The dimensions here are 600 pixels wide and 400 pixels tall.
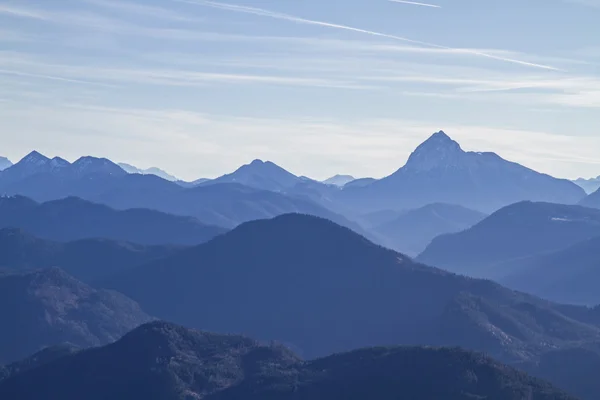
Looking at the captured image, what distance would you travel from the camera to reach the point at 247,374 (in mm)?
152000

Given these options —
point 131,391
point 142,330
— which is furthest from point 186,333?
point 131,391

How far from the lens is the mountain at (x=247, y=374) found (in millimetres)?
136500

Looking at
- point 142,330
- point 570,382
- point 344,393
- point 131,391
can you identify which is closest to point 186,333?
point 142,330

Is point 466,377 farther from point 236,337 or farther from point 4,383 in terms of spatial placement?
point 4,383

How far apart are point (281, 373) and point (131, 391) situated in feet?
65.1

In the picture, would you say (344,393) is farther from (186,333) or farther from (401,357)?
(186,333)

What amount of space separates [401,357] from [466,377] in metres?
11.1

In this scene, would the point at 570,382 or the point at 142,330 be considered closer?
the point at 142,330

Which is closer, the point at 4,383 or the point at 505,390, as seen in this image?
the point at 505,390

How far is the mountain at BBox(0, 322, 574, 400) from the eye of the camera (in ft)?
448

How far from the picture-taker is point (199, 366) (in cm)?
15250

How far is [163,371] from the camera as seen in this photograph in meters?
148

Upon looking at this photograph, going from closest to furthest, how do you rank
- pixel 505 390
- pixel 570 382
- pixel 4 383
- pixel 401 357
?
pixel 505 390 < pixel 401 357 < pixel 4 383 < pixel 570 382

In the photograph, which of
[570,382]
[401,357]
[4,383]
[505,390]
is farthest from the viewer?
[570,382]
